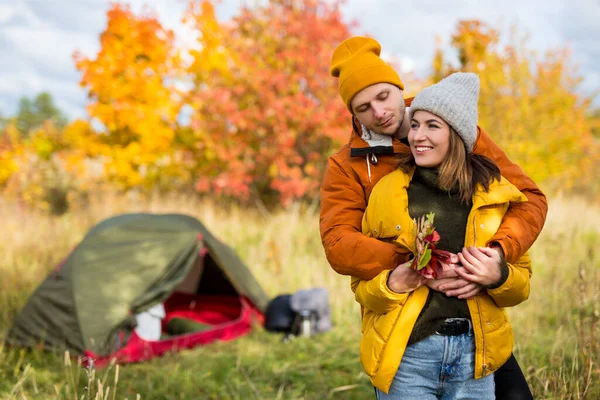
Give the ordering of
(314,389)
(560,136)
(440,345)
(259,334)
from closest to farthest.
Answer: (440,345)
(314,389)
(259,334)
(560,136)

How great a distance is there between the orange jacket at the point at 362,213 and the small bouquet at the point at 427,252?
15cm

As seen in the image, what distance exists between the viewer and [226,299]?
6328 mm

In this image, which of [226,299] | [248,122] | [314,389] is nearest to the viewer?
[314,389]

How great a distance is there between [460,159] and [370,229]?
0.38m

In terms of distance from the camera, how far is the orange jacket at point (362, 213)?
70.2 inches

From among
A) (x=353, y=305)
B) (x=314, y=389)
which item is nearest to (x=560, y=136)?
(x=353, y=305)

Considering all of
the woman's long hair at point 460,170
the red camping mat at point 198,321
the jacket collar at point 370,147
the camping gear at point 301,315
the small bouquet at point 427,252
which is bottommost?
the red camping mat at point 198,321

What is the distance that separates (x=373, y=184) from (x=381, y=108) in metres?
0.28

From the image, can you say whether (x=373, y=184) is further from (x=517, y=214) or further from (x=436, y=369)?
(x=436, y=369)

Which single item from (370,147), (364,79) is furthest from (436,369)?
(364,79)

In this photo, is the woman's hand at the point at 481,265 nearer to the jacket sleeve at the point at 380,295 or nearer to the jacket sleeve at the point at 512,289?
the jacket sleeve at the point at 512,289

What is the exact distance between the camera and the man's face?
6.55ft

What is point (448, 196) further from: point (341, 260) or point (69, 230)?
point (69, 230)

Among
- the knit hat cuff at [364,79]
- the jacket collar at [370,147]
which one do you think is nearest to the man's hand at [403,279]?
the jacket collar at [370,147]
